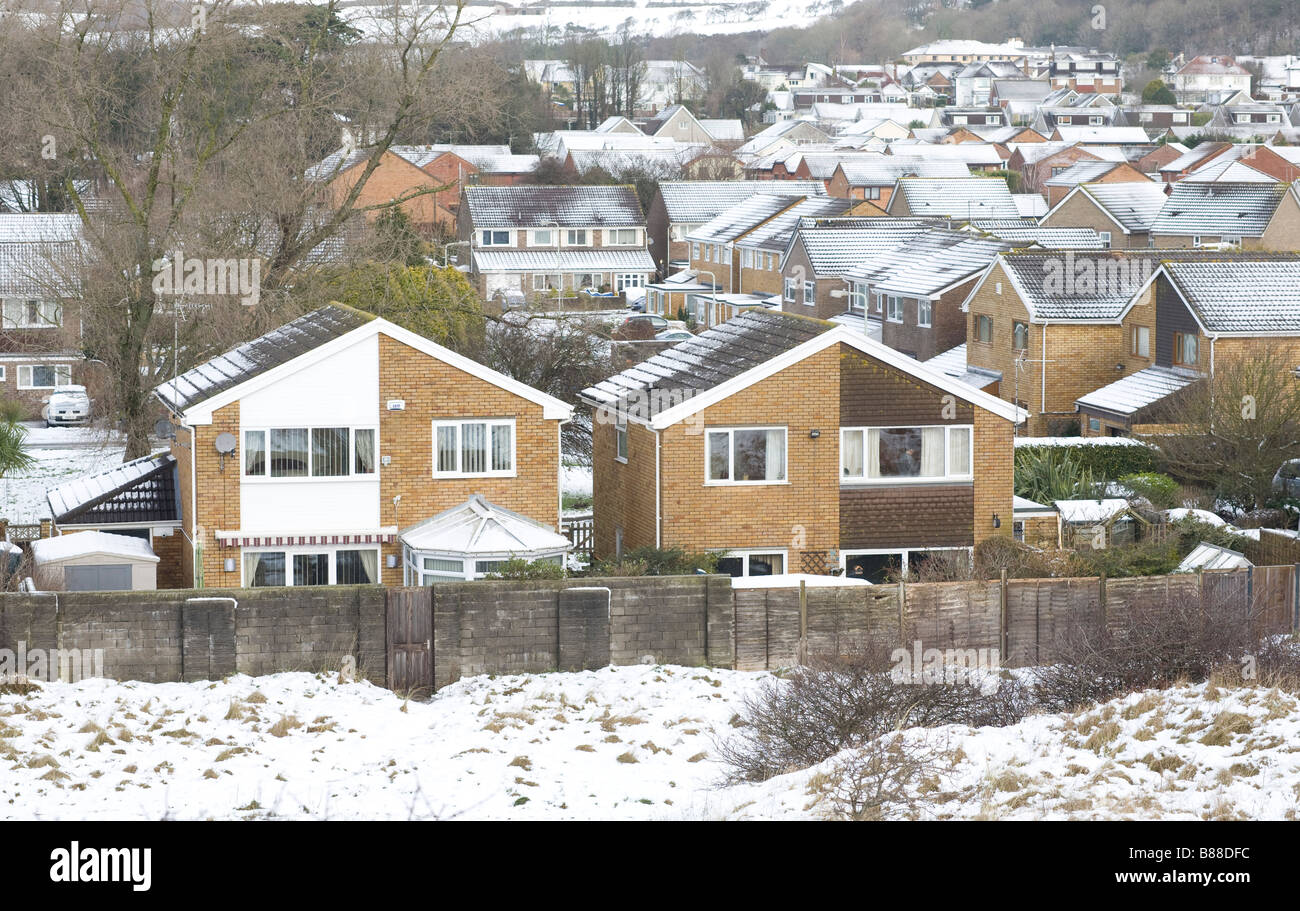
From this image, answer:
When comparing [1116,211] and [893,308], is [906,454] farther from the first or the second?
[1116,211]

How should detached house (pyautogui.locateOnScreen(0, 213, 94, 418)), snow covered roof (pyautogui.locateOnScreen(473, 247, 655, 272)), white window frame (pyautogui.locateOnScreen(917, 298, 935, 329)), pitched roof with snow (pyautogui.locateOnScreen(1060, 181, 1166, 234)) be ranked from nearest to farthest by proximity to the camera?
detached house (pyautogui.locateOnScreen(0, 213, 94, 418)) < white window frame (pyautogui.locateOnScreen(917, 298, 935, 329)) < pitched roof with snow (pyautogui.locateOnScreen(1060, 181, 1166, 234)) < snow covered roof (pyautogui.locateOnScreen(473, 247, 655, 272))

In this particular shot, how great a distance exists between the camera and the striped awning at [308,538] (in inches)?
949

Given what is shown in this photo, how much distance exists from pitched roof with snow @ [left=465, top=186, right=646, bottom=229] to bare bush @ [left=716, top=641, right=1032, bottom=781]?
63780 millimetres

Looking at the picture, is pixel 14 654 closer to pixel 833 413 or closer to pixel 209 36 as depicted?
pixel 833 413

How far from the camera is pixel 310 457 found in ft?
79.9

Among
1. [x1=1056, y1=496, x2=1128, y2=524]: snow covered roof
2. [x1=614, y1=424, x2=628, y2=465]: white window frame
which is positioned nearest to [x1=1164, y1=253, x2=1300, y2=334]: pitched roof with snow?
[x1=1056, y1=496, x2=1128, y2=524]: snow covered roof

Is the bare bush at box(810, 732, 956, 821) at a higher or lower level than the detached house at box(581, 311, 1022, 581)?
lower

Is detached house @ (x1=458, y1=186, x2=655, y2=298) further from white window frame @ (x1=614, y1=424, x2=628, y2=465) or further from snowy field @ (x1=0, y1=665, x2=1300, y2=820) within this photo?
snowy field @ (x1=0, y1=665, x2=1300, y2=820)

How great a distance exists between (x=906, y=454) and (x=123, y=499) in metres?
12.5

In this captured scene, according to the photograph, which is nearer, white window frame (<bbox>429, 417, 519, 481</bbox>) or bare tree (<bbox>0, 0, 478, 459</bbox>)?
white window frame (<bbox>429, 417, 519, 481</bbox>)

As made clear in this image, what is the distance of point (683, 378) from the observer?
26.6 metres

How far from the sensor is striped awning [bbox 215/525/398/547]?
24.1m

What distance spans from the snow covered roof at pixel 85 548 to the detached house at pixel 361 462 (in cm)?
85

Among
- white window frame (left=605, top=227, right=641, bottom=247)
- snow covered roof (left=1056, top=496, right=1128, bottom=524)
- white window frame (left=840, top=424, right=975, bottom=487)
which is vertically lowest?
snow covered roof (left=1056, top=496, right=1128, bottom=524)
